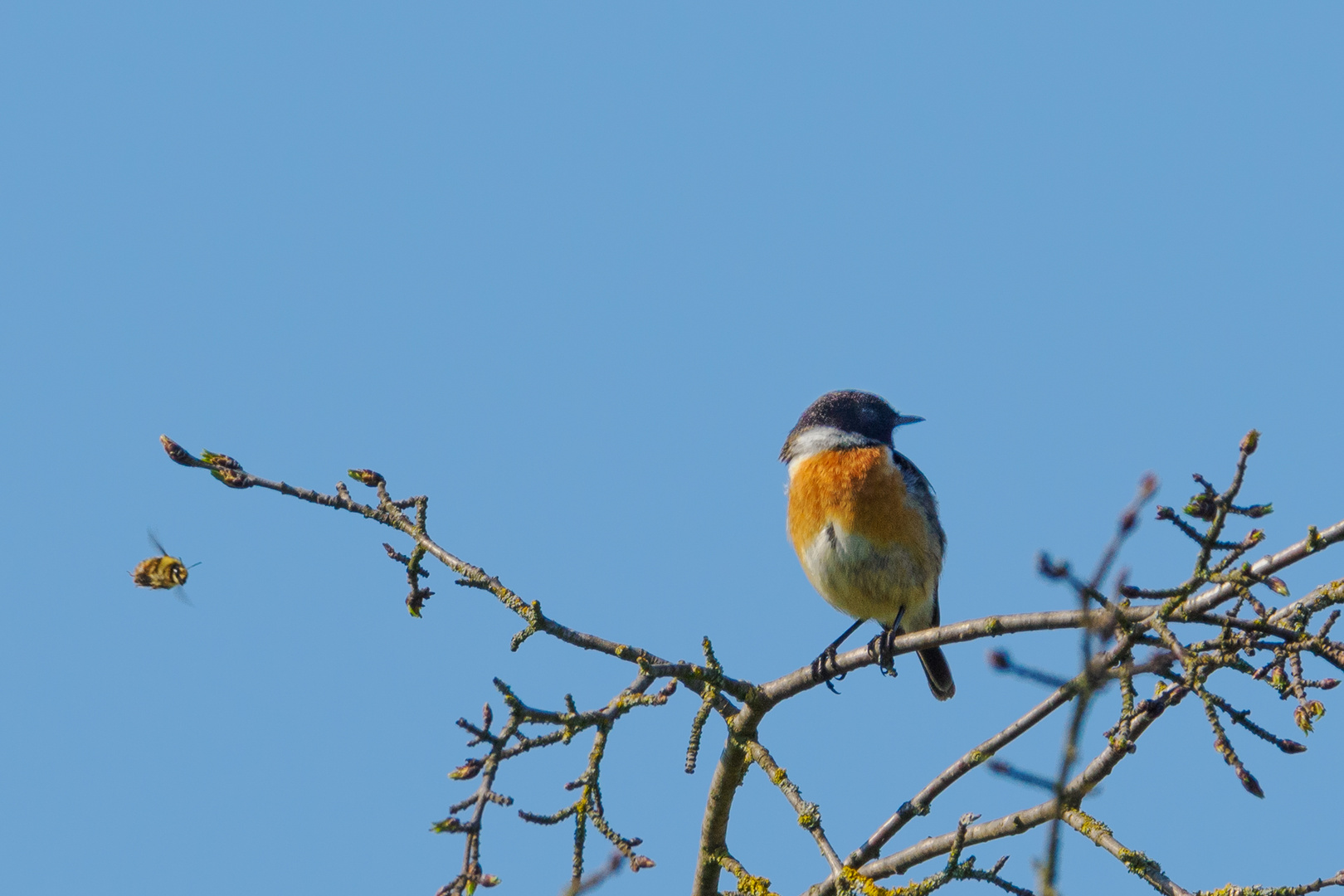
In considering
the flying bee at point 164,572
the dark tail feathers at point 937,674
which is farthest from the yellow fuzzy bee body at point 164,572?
the dark tail feathers at point 937,674

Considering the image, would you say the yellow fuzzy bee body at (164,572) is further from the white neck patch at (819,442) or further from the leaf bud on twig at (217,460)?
the white neck patch at (819,442)

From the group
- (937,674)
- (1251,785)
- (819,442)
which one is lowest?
(1251,785)

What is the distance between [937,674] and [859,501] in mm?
1500

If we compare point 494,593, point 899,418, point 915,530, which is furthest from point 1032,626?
point 899,418

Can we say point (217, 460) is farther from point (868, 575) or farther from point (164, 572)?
point (868, 575)

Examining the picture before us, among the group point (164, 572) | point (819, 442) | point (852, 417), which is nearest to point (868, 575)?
point (819, 442)

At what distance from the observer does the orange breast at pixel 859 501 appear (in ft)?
24.7

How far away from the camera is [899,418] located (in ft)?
29.2

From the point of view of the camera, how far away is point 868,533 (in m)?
7.50

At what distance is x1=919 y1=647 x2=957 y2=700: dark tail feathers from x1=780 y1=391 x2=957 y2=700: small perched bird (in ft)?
0.79

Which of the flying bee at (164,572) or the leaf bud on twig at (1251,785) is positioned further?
the flying bee at (164,572)

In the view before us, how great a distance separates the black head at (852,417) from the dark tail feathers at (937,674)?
1.37m

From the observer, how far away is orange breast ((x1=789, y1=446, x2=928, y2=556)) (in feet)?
24.7

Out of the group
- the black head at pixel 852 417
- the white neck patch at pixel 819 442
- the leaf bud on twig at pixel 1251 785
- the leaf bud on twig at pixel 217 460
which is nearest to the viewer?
the leaf bud on twig at pixel 1251 785
